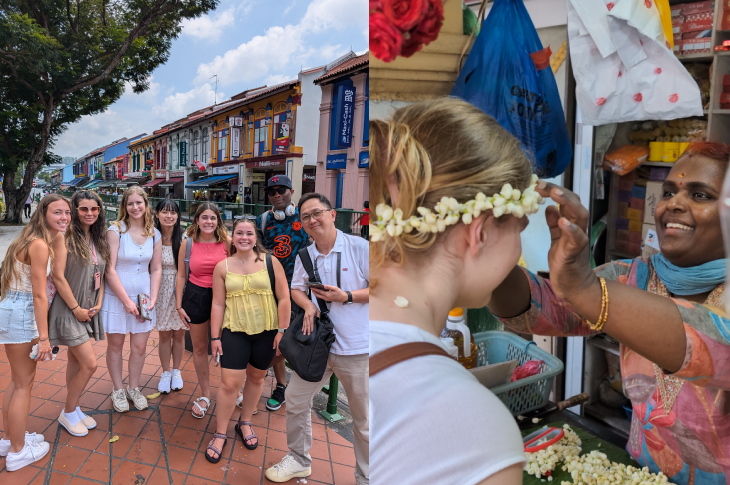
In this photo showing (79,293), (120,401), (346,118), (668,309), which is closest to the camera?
(668,309)

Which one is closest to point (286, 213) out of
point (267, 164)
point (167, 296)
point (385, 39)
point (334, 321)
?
point (267, 164)

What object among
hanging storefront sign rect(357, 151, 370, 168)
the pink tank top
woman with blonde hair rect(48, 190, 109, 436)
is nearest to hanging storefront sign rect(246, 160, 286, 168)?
the pink tank top

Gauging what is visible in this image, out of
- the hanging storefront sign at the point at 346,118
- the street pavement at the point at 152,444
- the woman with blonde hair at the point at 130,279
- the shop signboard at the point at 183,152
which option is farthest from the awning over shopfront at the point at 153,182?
the hanging storefront sign at the point at 346,118

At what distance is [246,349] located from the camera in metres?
1.91

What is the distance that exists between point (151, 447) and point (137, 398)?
0.39m

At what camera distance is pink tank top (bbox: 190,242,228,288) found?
82.4 inches

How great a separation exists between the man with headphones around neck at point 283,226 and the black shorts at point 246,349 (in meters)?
0.28

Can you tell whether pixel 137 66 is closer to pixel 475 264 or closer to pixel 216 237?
pixel 216 237

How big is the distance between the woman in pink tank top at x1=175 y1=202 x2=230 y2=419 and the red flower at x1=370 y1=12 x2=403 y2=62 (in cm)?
174

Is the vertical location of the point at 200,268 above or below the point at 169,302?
above

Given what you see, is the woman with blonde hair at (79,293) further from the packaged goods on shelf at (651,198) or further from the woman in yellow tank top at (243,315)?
the packaged goods on shelf at (651,198)

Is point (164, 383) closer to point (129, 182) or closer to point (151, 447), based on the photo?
point (151, 447)

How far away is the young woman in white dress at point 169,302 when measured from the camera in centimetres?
215

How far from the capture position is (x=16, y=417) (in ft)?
5.32
